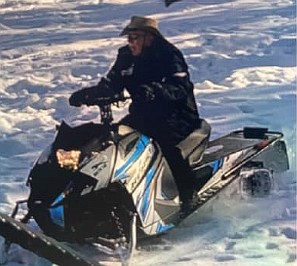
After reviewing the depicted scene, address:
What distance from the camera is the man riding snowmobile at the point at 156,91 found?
6.07ft

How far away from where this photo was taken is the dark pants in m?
1.86

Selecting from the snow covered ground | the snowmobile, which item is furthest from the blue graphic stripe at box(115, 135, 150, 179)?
the snow covered ground

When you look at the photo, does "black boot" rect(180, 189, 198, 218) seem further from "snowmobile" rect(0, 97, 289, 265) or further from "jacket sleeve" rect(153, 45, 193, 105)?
"jacket sleeve" rect(153, 45, 193, 105)

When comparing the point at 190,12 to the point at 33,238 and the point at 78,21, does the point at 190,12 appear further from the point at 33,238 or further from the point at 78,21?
the point at 33,238

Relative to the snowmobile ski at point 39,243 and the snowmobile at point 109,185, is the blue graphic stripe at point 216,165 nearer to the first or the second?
the snowmobile at point 109,185

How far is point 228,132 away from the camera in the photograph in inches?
75.1

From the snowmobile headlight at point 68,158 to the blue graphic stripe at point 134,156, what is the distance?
0.30 ft

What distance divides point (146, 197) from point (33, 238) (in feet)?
0.86

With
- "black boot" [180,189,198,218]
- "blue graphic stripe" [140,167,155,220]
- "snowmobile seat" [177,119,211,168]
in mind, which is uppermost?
"snowmobile seat" [177,119,211,168]

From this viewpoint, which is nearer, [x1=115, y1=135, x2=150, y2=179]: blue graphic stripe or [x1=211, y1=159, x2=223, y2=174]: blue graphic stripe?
[x1=115, y1=135, x2=150, y2=179]: blue graphic stripe

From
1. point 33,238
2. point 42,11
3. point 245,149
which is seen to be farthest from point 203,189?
point 42,11

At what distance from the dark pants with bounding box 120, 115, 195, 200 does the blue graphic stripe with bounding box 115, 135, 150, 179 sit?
0.02 m

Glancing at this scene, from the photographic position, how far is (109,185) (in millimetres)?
1808

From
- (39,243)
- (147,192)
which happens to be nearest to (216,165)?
(147,192)
